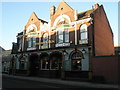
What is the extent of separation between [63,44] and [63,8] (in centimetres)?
632

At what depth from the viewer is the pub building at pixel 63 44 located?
17.6 meters

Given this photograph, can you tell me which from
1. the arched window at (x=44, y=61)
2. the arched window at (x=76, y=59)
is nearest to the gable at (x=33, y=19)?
the arched window at (x=44, y=61)

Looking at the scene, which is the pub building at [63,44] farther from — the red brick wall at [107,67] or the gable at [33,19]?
the red brick wall at [107,67]

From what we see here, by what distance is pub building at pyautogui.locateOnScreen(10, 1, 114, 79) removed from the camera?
17.6m

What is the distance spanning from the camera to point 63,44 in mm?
19828

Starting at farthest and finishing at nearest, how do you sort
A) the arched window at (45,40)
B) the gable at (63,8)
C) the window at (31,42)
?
the window at (31,42) → the arched window at (45,40) → the gable at (63,8)

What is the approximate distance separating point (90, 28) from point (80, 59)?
4620 millimetres

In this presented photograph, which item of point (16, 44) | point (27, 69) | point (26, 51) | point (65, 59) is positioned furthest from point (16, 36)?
point (65, 59)

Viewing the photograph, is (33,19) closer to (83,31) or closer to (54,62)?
(54,62)

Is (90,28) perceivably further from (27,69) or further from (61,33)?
(27,69)

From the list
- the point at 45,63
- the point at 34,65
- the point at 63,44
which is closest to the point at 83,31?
the point at 63,44

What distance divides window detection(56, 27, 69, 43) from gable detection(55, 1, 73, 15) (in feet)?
10.5

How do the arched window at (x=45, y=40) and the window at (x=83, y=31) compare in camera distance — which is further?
the arched window at (x=45, y=40)

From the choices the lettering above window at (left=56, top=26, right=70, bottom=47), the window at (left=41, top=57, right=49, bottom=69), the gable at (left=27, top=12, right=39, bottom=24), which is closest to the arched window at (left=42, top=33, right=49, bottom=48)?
the window at (left=41, top=57, right=49, bottom=69)
